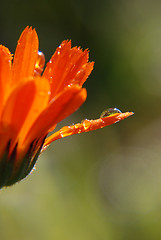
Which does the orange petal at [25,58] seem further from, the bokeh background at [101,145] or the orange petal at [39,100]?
the bokeh background at [101,145]

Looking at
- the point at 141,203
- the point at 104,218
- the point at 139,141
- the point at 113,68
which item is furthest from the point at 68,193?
the point at 113,68

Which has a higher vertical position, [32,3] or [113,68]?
[32,3]

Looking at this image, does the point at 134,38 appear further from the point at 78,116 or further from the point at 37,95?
the point at 37,95

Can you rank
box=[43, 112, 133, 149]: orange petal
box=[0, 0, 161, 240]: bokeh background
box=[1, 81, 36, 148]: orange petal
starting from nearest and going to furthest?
box=[1, 81, 36, 148]: orange petal, box=[43, 112, 133, 149]: orange petal, box=[0, 0, 161, 240]: bokeh background

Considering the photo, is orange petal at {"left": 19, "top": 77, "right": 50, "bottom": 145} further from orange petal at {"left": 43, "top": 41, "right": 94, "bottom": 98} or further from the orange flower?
orange petal at {"left": 43, "top": 41, "right": 94, "bottom": 98}

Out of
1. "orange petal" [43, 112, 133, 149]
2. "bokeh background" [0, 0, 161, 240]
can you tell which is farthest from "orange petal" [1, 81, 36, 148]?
"bokeh background" [0, 0, 161, 240]

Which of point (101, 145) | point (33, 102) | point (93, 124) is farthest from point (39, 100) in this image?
point (101, 145)
